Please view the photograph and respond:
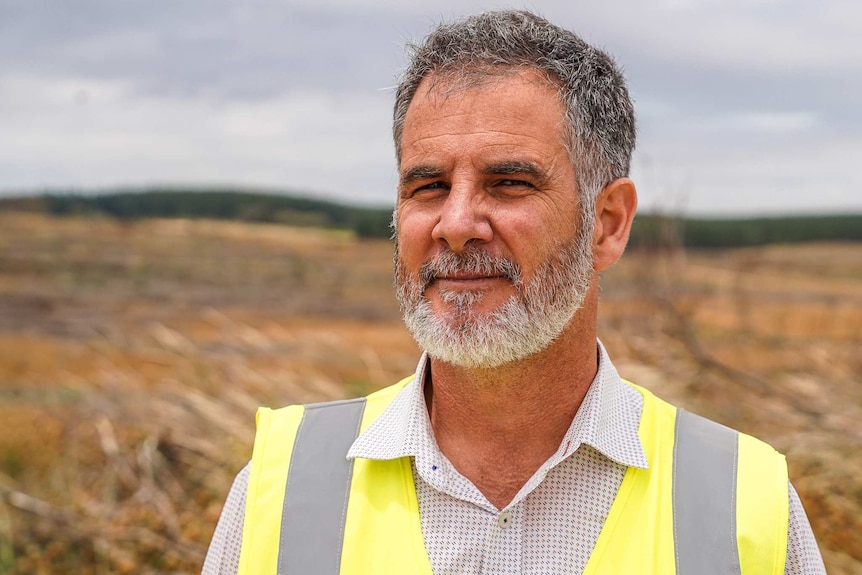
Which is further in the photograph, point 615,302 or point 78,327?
point 78,327

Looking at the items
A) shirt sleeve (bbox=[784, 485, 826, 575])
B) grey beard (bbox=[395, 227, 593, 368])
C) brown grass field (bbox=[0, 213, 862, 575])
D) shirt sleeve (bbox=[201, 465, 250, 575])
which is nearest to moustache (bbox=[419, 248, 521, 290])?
grey beard (bbox=[395, 227, 593, 368])

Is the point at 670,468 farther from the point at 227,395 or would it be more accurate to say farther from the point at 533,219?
the point at 227,395

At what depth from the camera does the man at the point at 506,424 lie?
1871 millimetres

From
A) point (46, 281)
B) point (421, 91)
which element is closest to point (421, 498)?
point (421, 91)

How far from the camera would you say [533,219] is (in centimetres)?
199

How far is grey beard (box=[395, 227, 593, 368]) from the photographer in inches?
77.1

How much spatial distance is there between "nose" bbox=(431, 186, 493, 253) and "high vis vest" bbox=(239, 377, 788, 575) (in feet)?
1.78

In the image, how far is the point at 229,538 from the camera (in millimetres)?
2008

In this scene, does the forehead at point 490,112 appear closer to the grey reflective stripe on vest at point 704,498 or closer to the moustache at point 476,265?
the moustache at point 476,265

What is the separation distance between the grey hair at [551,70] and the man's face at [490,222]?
0.14ft

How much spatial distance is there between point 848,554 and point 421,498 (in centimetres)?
430

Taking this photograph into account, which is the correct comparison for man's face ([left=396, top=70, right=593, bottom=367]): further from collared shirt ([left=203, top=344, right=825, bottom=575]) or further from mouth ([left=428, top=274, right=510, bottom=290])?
collared shirt ([left=203, top=344, right=825, bottom=575])

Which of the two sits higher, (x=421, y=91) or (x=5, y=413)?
(x=421, y=91)

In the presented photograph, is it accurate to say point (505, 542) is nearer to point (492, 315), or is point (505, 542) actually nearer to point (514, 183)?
point (492, 315)
